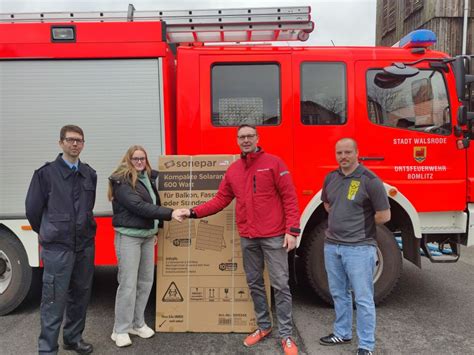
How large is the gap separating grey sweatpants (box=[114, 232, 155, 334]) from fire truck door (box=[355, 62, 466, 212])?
223 centimetres

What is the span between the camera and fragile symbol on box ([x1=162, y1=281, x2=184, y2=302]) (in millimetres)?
3615

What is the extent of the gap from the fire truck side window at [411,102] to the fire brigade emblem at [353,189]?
3.69ft

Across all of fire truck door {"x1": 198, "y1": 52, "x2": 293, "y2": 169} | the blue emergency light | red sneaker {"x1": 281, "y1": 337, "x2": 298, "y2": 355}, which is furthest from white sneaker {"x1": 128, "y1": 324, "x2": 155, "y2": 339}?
the blue emergency light

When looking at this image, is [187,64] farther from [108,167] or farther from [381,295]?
[381,295]

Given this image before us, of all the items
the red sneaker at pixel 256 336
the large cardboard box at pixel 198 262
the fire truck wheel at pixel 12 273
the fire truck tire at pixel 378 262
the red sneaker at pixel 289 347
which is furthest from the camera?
the fire truck tire at pixel 378 262

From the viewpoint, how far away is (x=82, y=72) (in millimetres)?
3715

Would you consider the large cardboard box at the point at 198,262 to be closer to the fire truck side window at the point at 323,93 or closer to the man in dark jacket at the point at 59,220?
the man in dark jacket at the point at 59,220

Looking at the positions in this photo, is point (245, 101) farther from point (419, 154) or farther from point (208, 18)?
point (419, 154)

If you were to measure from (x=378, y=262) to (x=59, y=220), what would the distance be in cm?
301

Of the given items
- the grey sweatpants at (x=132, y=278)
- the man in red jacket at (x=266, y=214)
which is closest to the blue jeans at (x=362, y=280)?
the man in red jacket at (x=266, y=214)

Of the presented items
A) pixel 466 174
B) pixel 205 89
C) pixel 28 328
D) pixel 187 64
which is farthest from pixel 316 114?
pixel 28 328

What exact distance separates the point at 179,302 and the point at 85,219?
1.21 m

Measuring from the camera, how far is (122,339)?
130 inches

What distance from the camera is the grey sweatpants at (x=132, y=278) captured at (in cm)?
325
